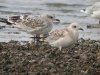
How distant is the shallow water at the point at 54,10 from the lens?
1454 cm

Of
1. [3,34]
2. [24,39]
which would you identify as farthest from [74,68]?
[3,34]

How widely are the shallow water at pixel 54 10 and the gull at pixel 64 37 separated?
3244 millimetres

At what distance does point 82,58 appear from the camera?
965 cm

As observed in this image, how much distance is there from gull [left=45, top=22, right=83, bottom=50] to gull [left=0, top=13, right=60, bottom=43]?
1.22m

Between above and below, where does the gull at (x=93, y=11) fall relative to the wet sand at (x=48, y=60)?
above

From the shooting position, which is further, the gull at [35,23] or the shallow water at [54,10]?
the shallow water at [54,10]

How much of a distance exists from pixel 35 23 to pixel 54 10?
8278mm

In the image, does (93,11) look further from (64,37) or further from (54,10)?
(64,37)

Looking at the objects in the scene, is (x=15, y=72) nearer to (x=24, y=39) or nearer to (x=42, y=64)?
(x=42, y=64)

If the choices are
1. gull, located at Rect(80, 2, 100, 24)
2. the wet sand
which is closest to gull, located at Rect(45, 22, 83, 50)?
the wet sand

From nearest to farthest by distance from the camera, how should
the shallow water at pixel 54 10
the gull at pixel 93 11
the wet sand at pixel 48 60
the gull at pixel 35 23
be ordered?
the wet sand at pixel 48 60, the gull at pixel 35 23, the shallow water at pixel 54 10, the gull at pixel 93 11

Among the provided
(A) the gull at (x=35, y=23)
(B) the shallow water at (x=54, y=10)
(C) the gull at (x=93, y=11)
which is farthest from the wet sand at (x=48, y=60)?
(C) the gull at (x=93, y=11)

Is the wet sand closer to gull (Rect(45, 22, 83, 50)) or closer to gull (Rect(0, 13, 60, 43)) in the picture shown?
gull (Rect(45, 22, 83, 50))

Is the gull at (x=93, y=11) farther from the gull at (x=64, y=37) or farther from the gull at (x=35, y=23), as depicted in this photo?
the gull at (x=64, y=37)
